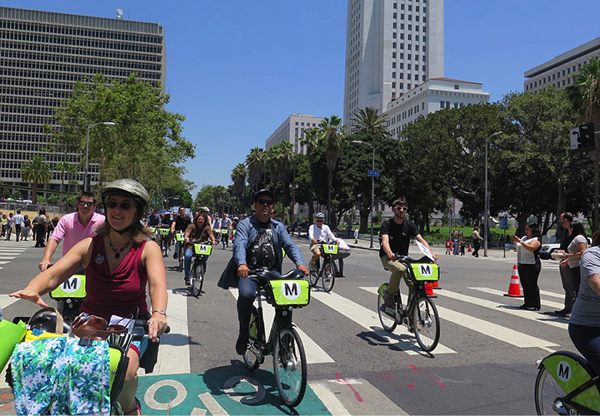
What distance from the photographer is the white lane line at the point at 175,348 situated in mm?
5238

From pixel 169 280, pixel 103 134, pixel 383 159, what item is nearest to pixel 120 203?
pixel 169 280

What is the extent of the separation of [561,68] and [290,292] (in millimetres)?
148389

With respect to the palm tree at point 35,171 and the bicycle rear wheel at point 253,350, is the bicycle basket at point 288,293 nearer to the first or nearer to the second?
the bicycle rear wheel at point 253,350

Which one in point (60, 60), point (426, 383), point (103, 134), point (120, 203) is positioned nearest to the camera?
point (120, 203)

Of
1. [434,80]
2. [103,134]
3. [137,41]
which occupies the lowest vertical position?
[103,134]

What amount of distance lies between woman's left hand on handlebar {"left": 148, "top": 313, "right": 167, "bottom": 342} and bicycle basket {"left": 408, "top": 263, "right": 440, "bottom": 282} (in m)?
4.24

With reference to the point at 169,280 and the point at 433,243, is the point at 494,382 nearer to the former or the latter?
the point at 169,280

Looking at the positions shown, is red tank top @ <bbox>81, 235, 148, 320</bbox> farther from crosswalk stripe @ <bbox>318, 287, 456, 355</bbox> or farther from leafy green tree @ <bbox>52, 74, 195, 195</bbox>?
leafy green tree @ <bbox>52, 74, 195, 195</bbox>

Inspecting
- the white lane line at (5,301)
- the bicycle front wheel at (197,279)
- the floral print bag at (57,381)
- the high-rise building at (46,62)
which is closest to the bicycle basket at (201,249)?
the bicycle front wheel at (197,279)

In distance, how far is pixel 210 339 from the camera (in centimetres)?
658

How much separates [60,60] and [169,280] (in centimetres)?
12562

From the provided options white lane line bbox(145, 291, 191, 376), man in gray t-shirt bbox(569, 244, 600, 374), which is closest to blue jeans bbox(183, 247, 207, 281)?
white lane line bbox(145, 291, 191, 376)

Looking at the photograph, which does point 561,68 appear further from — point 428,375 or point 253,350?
point 253,350

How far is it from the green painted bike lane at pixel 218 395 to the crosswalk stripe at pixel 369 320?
2214 millimetres
